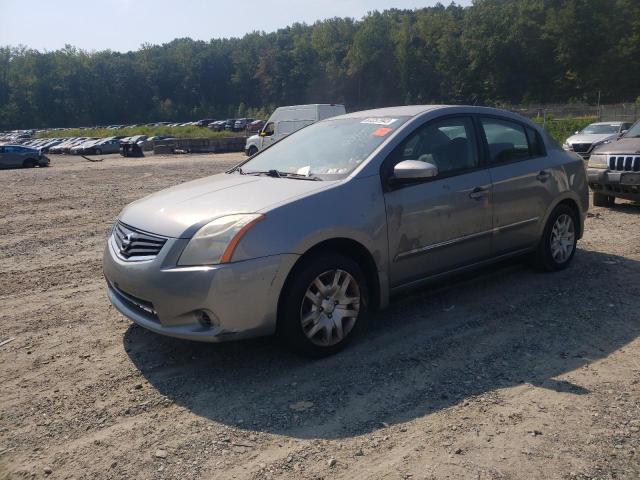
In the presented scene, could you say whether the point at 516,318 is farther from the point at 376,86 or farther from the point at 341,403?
the point at 376,86

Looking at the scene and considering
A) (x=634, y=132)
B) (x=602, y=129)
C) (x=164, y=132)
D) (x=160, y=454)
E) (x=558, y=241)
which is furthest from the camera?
(x=164, y=132)

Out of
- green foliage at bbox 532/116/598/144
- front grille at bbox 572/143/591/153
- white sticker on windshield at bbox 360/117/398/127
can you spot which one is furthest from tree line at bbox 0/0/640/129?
white sticker on windshield at bbox 360/117/398/127

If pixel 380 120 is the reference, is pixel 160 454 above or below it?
below

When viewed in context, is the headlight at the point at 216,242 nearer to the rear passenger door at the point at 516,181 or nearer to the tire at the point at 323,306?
the tire at the point at 323,306

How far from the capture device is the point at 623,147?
8.93 metres

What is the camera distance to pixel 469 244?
482 centimetres

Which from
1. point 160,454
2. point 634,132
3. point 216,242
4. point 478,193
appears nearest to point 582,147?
point 634,132

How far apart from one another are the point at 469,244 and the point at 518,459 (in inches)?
89.9

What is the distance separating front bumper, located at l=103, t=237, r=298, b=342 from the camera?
3488 millimetres

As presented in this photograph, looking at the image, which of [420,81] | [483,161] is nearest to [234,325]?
[483,161]

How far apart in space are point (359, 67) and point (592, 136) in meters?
104

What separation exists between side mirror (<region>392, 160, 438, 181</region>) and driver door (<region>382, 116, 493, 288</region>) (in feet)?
0.30

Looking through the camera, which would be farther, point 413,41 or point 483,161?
point 413,41

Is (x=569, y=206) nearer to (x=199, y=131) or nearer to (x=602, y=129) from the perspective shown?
(x=602, y=129)
